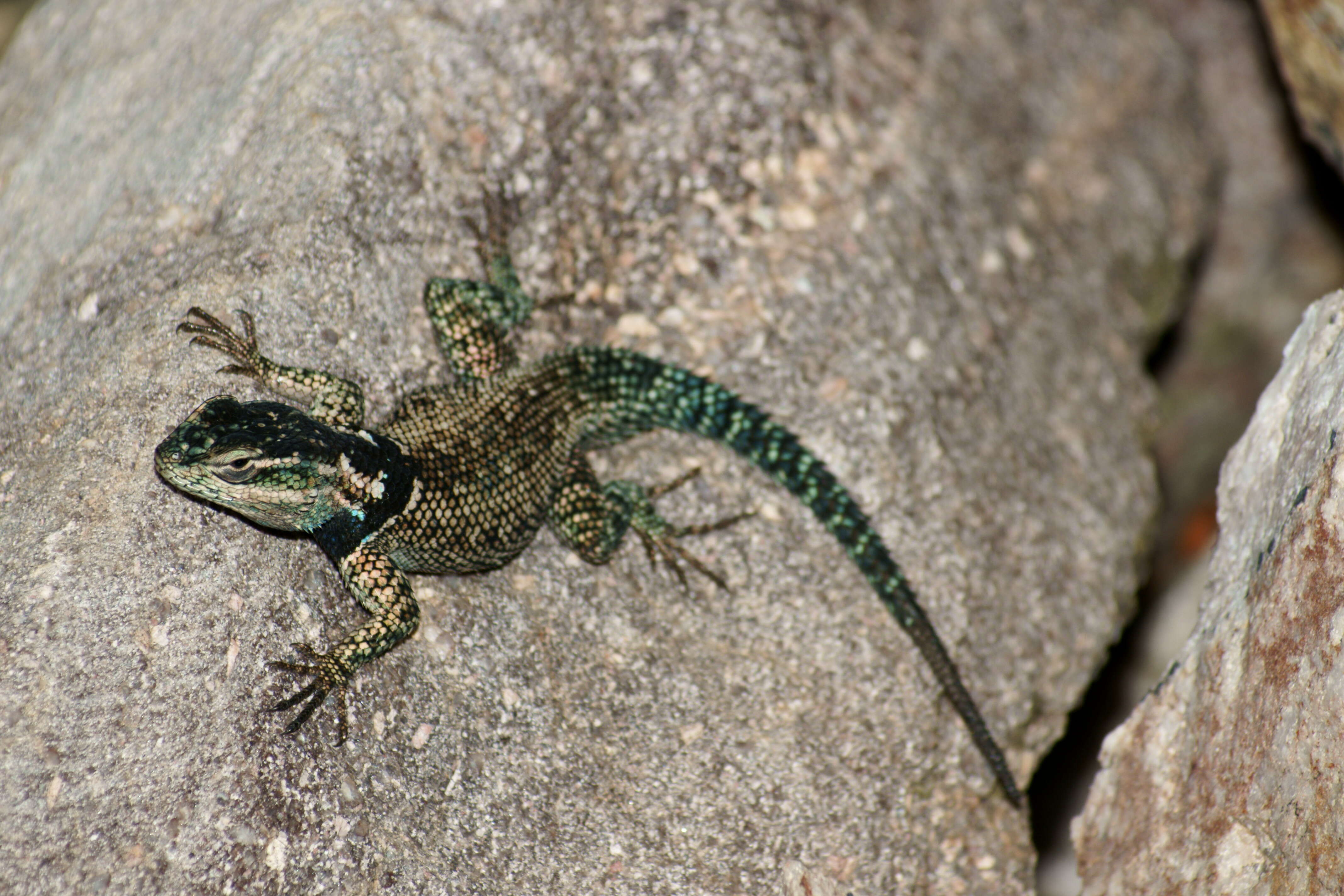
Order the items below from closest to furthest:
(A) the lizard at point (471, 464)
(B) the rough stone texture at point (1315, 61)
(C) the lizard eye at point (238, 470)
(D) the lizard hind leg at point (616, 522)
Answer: (C) the lizard eye at point (238, 470), (A) the lizard at point (471, 464), (D) the lizard hind leg at point (616, 522), (B) the rough stone texture at point (1315, 61)

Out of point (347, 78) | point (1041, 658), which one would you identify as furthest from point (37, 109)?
point (1041, 658)

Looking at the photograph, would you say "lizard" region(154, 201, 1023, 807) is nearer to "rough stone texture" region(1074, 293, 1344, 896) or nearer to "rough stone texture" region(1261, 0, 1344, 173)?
"rough stone texture" region(1074, 293, 1344, 896)

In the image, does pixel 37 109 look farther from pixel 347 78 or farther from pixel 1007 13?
pixel 1007 13

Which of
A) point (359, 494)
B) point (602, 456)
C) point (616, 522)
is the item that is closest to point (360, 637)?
point (359, 494)

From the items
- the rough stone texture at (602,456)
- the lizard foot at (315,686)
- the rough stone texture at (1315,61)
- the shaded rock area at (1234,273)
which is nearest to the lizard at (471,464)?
the lizard foot at (315,686)

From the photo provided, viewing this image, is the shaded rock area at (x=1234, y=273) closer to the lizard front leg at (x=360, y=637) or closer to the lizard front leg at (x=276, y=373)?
the lizard front leg at (x=360, y=637)

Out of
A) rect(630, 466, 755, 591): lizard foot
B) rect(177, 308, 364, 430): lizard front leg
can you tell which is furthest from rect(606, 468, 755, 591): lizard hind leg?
rect(177, 308, 364, 430): lizard front leg
